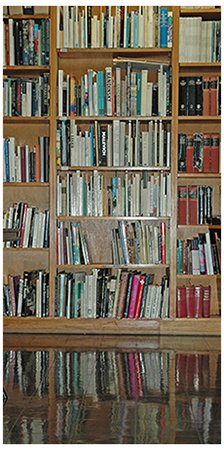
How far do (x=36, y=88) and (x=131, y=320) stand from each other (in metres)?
1.66

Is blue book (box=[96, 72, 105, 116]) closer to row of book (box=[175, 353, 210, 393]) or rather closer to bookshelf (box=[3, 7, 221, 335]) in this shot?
bookshelf (box=[3, 7, 221, 335])

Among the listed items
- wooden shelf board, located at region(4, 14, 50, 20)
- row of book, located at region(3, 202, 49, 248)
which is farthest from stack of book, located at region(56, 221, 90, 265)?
wooden shelf board, located at region(4, 14, 50, 20)

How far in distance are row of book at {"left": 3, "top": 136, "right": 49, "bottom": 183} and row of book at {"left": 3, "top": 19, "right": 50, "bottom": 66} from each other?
51 centimetres

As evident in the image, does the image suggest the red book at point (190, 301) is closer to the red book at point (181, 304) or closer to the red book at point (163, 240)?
the red book at point (181, 304)

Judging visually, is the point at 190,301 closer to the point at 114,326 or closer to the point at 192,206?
the point at 114,326

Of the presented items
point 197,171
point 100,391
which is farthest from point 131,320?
point 100,391

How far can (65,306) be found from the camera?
16.2 ft

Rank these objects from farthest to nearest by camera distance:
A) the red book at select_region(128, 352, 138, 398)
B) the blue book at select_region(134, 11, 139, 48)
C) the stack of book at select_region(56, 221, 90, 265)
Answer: the stack of book at select_region(56, 221, 90, 265)
the blue book at select_region(134, 11, 139, 48)
the red book at select_region(128, 352, 138, 398)

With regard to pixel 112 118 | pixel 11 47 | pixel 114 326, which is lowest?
pixel 114 326

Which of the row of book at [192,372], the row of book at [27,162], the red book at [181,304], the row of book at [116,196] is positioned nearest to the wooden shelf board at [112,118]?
the row of book at [27,162]

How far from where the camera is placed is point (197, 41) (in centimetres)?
485

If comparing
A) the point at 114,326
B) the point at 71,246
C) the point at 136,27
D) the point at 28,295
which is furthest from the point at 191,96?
the point at 28,295

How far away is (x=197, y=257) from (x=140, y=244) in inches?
15.3

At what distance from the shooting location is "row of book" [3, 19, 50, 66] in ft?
16.0
